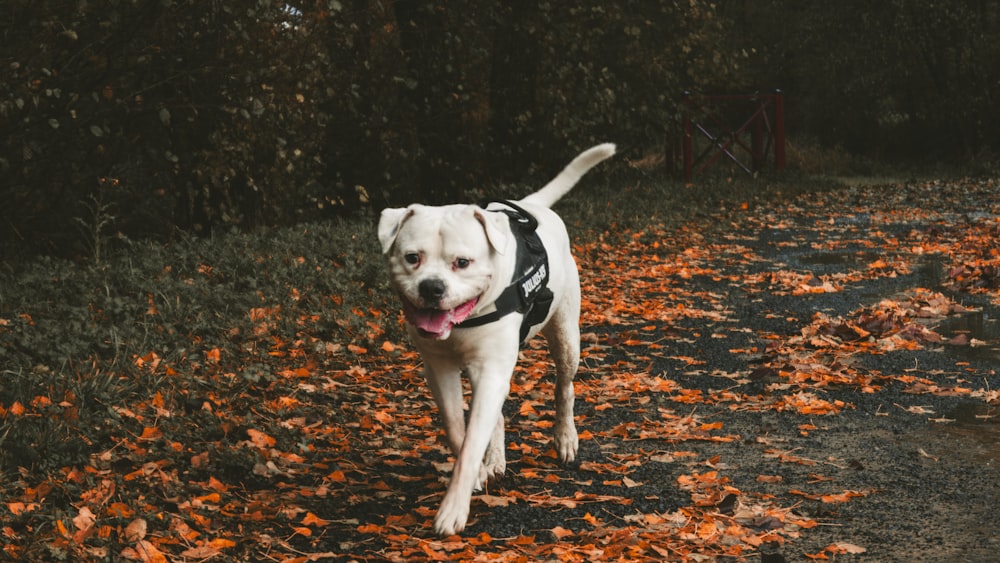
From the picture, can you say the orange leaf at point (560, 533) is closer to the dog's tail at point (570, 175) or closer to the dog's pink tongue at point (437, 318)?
the dog's pink tongue at point (437, 318)

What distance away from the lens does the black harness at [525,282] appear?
4277 millimetres

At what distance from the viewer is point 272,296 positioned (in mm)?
8117

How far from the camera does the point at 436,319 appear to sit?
13.1 ft

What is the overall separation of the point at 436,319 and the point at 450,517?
764 mm

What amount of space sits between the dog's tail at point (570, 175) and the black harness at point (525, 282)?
29.5 inches

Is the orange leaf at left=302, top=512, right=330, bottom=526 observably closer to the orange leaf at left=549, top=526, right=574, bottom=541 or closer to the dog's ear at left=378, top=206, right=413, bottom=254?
the orange leaf at left=549, top=526, right=574, bottom=541

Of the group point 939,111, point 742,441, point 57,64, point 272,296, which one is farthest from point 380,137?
point 939,111

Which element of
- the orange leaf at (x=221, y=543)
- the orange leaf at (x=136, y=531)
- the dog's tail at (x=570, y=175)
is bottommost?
the orange leaf at (x=221, y=543)

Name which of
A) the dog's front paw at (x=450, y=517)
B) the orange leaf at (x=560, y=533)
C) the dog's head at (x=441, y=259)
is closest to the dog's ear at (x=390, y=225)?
the dog's head at (x=441, y=259)

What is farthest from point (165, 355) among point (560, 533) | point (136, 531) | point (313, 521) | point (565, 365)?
point (560, 533)

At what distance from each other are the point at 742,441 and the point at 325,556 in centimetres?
237

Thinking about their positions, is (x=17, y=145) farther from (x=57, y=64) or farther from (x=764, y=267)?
(x=764, y=267)

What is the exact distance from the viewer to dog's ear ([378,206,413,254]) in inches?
161

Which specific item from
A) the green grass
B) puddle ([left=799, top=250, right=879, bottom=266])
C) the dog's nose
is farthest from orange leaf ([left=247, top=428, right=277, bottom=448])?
puddle ([left=799, top=250, right=879, bottom=266])
